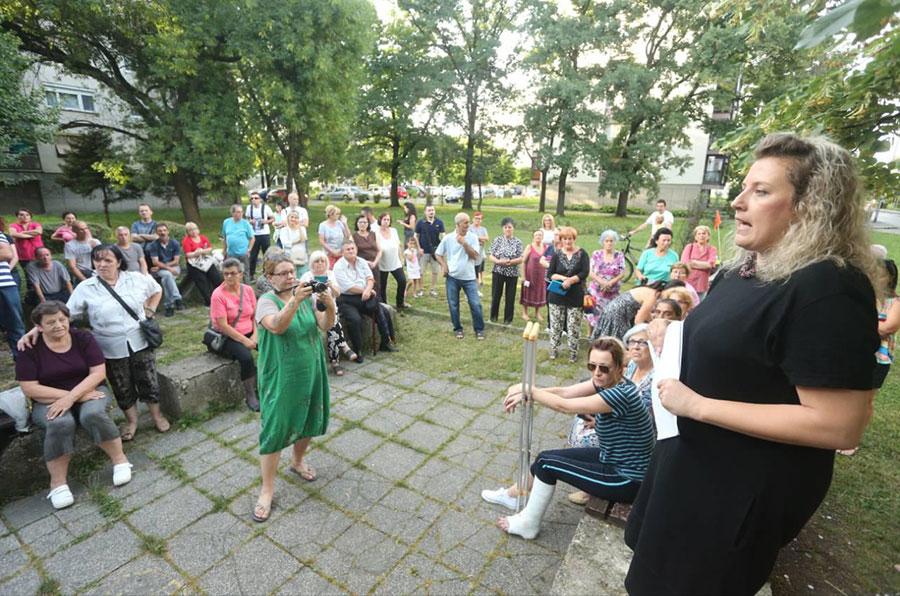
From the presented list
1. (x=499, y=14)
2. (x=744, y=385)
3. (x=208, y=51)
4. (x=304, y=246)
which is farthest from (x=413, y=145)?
(x=744, y=385)

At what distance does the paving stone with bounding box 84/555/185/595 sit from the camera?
2.51 metres

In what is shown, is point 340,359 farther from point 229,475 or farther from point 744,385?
point 744,385

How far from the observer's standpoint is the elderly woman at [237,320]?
4461mm

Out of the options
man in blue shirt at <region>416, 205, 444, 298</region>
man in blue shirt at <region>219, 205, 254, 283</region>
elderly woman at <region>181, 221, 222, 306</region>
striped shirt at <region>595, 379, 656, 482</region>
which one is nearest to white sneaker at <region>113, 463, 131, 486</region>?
striped shirt at <region>595, 379, 656, 482</region>

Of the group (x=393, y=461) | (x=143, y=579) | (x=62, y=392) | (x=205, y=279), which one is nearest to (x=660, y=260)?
(x=393, y=461)

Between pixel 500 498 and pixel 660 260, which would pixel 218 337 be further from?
pixel 660 260

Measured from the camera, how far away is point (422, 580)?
2.58 meters

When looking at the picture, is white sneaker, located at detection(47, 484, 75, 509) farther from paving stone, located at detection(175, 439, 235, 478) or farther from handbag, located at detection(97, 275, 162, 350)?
handbag, located at detection(97, 275, 162, 350)

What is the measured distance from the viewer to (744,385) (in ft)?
4.08

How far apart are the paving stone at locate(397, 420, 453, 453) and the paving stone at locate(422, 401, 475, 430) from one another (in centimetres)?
10

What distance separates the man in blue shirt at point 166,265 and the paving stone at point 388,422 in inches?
211

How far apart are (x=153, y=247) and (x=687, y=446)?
358 inches

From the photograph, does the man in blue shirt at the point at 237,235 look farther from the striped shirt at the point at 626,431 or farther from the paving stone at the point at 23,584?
the striped shirt at the point at 626,431

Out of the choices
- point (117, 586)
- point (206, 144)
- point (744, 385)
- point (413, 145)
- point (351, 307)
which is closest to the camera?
point (744, 385)
